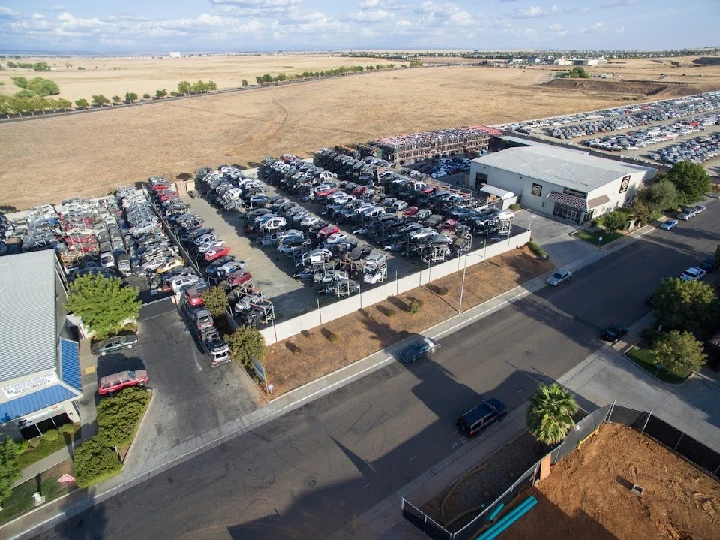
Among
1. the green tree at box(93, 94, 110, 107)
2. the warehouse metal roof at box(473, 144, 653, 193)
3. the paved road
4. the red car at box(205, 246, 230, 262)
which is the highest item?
the green tree at box(93, 94, 110, 107)

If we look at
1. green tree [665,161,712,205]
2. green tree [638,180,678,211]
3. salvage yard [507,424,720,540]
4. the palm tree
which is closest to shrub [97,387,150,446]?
salvage yard [507,424,720,540]

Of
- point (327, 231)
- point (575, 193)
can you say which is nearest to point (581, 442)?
point (327, 231)

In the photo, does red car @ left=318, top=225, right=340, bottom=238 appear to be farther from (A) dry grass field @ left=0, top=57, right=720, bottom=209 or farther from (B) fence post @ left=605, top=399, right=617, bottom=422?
(A) dry grass field @ left=0, top=57, right=720, bottom=209

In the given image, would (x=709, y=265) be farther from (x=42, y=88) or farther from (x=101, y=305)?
(x=42, y=88)

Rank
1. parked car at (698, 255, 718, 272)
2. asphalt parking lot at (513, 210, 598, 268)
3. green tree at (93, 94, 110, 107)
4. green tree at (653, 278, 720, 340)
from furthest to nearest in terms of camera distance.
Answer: green tree at (93, 94, 110, 107)
asphalt parking lot at (513, 210, 598, 268)
parked car at (698, 255, 718, 272)
green tree at (653, 278, 720, 340)

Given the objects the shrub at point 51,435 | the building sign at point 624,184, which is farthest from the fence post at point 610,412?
the building sign at point 624,184
